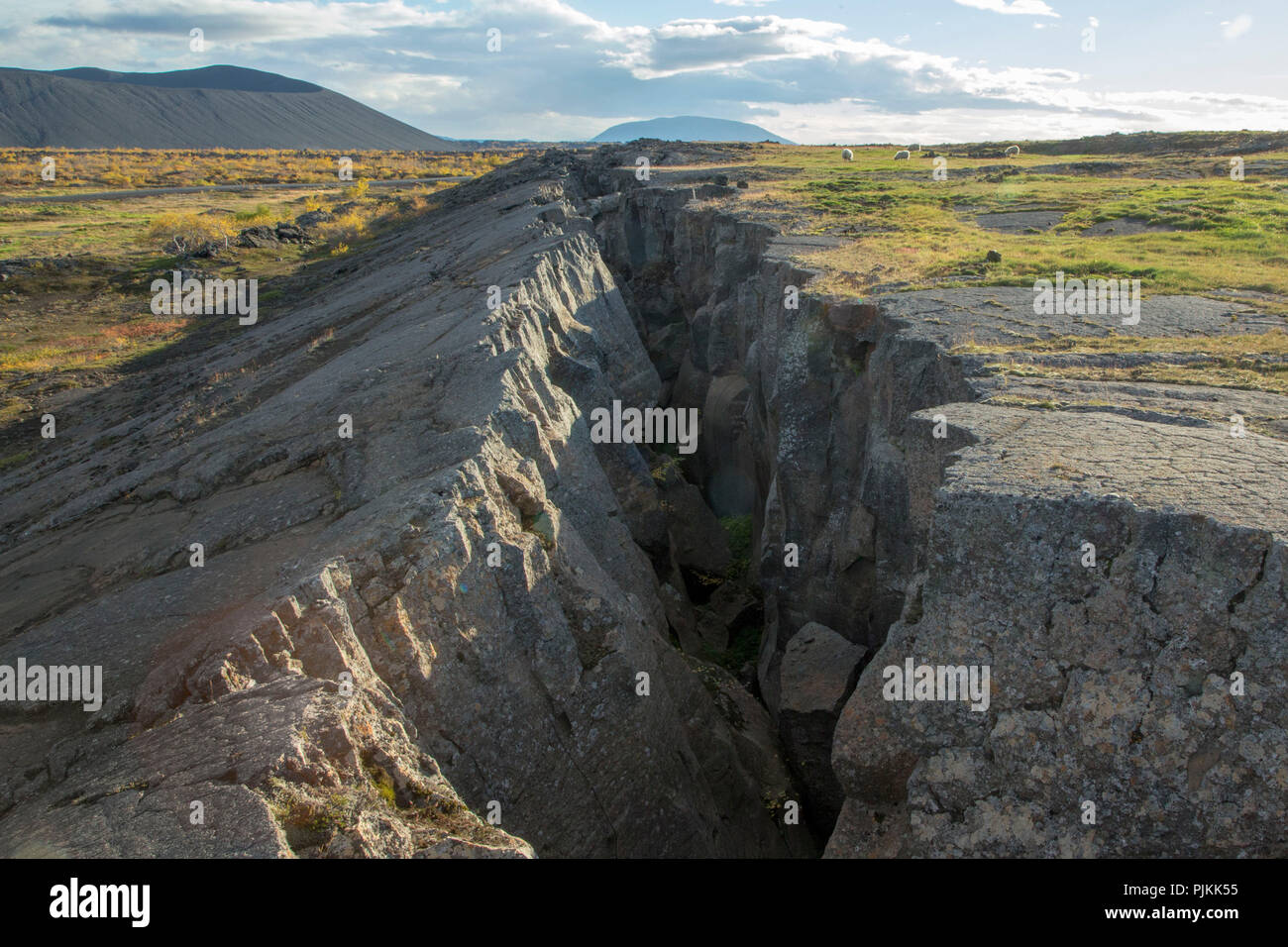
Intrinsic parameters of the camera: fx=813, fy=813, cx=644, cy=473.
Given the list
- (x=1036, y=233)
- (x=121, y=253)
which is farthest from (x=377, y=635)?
(x=121, y=253)

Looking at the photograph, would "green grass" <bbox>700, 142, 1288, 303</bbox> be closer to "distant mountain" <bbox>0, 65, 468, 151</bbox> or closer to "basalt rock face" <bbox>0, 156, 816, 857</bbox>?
"basalt rock face" <bbox>0, 156, 816, 857</bbox>

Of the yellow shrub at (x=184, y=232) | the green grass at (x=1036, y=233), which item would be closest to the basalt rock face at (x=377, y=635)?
the green grass at (x=1036, y=233)

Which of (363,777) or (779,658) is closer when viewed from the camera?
(363,777)

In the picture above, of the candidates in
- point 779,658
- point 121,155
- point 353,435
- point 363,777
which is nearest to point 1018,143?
point 779,658

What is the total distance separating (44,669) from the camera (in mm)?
6684

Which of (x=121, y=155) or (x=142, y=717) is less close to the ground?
(x=121, y=155)

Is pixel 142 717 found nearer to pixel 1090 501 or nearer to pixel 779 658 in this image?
pixel 1090 501

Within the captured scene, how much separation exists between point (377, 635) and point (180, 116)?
162080mm

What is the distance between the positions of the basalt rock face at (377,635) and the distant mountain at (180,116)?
135457 mm

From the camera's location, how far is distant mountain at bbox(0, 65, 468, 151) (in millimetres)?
120438

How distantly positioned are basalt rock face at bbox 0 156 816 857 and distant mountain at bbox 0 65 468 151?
13546 cm

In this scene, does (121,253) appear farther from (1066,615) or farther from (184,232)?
(1066,615)

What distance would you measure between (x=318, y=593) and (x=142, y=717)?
1443mm

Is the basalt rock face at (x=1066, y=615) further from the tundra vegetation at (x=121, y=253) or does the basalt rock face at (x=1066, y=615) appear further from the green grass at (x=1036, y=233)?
the tundra vegetation at (x=121, y=253)
